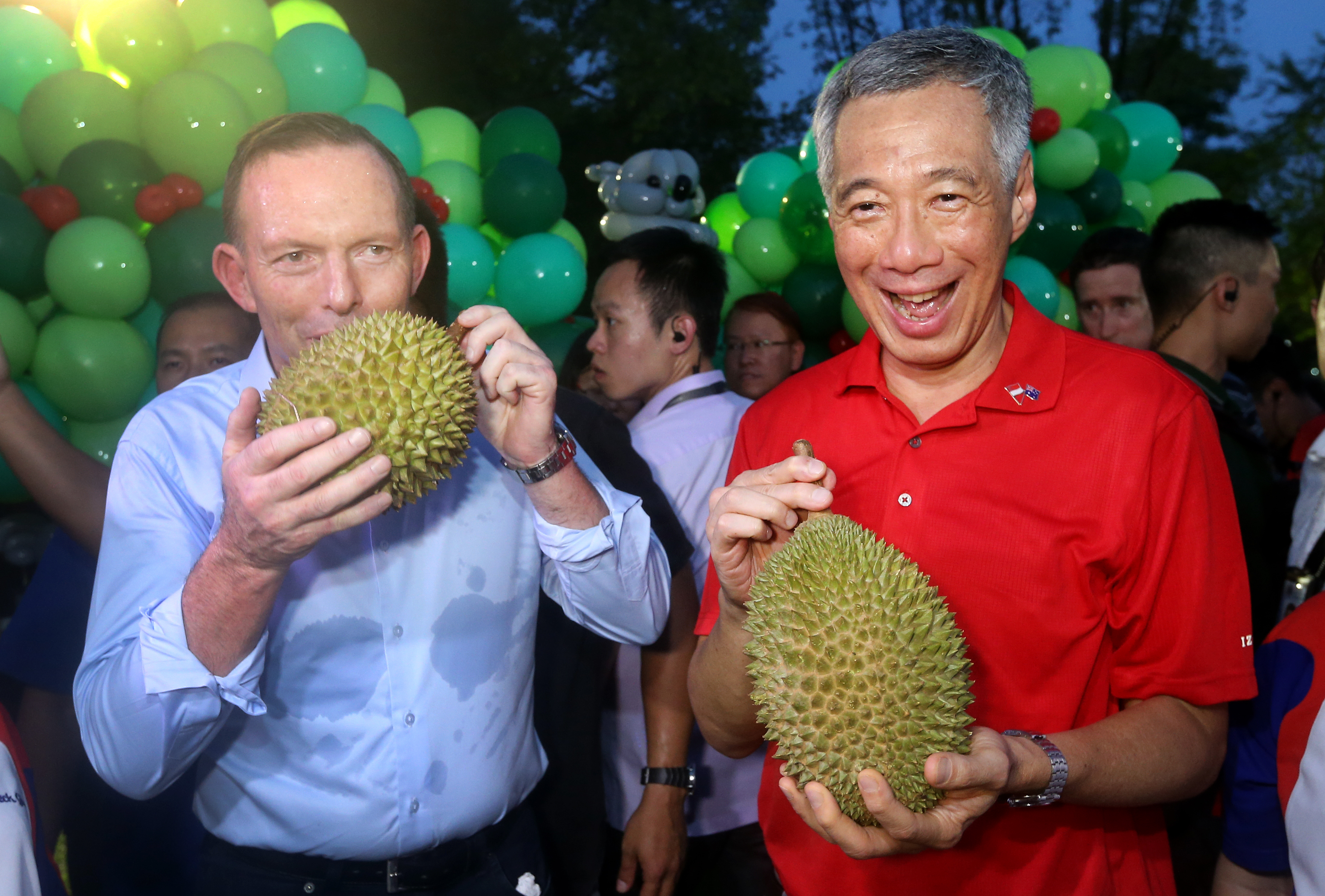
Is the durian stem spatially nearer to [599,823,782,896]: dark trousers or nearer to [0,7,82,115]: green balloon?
[599,823,782,896]: dark trousers

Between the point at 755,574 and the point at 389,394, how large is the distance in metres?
0.75

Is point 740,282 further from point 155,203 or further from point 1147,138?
point 155,203

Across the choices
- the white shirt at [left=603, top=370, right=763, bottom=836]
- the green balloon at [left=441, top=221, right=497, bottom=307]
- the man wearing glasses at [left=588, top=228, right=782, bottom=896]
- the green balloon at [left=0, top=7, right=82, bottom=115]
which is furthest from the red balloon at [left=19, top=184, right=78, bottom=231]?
the white shirt at [left=603, top=370, right=763, bottom=836]

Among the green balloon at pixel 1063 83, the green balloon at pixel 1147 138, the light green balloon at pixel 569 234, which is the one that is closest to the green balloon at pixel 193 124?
the light green balloon at pixel 569 234

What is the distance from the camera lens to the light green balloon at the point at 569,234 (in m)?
6.47

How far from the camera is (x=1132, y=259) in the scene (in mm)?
4539

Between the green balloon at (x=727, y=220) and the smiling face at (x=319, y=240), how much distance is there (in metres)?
5.82

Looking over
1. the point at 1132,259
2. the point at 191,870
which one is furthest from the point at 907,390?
the point at 1132,259

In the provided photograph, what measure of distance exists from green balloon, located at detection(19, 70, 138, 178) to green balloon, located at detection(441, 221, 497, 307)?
1.72 m

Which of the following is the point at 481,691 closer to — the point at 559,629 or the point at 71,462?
the point at 559,629

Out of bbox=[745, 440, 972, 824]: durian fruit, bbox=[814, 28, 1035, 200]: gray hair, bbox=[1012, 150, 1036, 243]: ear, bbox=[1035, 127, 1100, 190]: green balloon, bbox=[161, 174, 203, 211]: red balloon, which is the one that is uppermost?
bbox=[814, 28, 1035, 200]: gray hair

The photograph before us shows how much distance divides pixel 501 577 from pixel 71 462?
5.25 ft

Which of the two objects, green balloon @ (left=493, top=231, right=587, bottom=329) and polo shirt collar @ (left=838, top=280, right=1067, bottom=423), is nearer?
polo shirt collar @ (left=838, top=280, right=1067, bottom=423)

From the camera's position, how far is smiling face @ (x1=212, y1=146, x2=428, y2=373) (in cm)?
178
